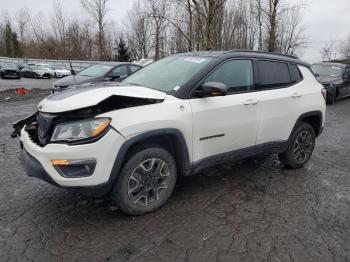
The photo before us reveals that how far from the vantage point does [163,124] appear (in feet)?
10.2

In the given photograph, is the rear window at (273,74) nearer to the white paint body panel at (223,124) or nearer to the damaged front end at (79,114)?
the white paint body panel at (223,124)

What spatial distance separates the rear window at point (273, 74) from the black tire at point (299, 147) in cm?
80

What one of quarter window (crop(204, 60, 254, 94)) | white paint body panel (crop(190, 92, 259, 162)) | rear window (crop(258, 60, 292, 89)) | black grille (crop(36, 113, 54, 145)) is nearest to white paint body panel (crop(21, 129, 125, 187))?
black grille (crop(36, 113, 54, 145))

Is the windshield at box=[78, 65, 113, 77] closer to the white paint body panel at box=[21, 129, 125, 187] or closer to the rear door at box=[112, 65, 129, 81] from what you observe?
the rear door at box=[112, 65, 129, 81]

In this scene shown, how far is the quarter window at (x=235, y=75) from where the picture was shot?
3693 millimetres

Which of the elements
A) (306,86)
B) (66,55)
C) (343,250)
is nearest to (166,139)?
(343,250)

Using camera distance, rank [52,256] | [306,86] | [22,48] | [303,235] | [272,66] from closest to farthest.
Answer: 1. [52,256]
2. [303,235]
3. [272,66]
4. [306,86]
5. [22,48]

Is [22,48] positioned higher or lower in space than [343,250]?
higher

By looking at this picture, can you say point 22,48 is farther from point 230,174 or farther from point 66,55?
point 230,174

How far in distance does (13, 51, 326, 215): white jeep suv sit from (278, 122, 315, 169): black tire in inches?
1.3

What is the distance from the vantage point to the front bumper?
2.72 meters

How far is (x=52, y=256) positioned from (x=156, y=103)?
1.71 meters

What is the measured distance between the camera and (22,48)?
65812 millimetres

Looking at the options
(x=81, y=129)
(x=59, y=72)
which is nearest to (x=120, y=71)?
(x=81, y=129)
